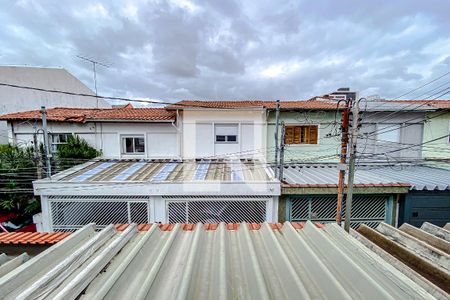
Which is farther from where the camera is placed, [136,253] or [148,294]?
[136,253]

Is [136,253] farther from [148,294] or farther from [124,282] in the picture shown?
[148,294]

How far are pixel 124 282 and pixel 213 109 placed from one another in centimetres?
1010

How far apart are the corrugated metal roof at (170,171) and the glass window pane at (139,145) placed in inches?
36.2

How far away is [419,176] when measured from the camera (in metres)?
9.88

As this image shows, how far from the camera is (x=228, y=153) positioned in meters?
11.7

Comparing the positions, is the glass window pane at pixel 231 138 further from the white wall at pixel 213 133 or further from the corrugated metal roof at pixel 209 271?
the corrugated metal roof at pixel 209 271

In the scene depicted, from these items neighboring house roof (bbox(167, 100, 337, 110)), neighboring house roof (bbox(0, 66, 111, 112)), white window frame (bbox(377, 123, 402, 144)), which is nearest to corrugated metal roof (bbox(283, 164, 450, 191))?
white window frame (bbox(377, 123, 402, 144))

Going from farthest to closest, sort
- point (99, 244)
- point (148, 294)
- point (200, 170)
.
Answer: point (200, 170), point (99, 244), point (148, 294)

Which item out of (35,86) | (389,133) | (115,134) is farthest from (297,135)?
(35,86)

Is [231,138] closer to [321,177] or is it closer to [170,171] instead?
[170,171]

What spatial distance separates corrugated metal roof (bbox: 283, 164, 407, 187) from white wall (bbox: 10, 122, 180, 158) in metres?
6.70

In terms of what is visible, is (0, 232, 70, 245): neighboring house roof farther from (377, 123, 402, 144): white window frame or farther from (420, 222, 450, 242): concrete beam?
(377, 123, 402, 144): white window frame

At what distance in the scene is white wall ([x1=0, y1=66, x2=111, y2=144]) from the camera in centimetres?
Answer: 1495

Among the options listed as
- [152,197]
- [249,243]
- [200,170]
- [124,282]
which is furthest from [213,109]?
[124,282]
